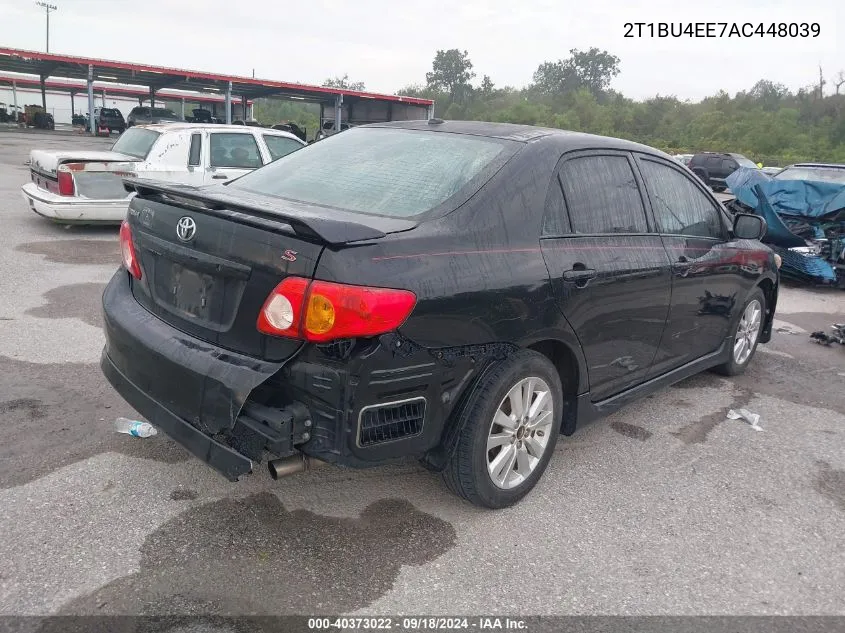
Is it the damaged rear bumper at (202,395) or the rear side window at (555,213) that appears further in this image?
the rear side window at (555,213)

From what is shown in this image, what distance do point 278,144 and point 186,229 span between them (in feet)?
24.1

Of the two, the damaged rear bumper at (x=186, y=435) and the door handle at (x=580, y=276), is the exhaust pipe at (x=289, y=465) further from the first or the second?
the door handle at (x=580, y=276)

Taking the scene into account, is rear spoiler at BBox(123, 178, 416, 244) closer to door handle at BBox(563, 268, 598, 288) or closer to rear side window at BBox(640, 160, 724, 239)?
door handle at BBox(563, 268, 598, 288)

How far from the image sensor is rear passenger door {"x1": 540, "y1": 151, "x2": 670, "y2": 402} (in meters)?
3.15

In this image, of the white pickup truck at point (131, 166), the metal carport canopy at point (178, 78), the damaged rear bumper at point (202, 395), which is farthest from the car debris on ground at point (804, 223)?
the metal carport canopy at point (178, 78)

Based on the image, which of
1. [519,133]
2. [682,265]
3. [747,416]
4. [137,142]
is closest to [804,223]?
[747,416]

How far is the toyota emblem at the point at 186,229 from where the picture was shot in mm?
2689

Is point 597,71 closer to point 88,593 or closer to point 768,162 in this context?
point 768,162

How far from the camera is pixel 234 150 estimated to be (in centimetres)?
920

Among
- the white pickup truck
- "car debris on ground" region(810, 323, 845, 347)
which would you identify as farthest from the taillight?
the white pickup truck

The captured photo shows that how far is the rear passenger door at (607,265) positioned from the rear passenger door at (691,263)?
0.50ft

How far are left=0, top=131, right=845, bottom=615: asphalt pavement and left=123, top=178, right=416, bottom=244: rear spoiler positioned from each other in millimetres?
1253

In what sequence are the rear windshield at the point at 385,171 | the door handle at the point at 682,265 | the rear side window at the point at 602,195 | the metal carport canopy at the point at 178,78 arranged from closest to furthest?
1. the rear windshield at the point at 385,171
2. the rear side window at the point at 602,195
3. the door handle at the point at 682,265
4. the metal carport canopy at the point at 178,78

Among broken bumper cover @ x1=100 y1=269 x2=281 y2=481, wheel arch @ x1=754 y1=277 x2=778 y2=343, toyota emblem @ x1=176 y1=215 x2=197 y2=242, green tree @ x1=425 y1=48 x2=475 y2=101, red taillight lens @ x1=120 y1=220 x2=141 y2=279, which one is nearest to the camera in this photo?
broken bumper cover @ x1=100 y1=269 x2=281 y2=481
